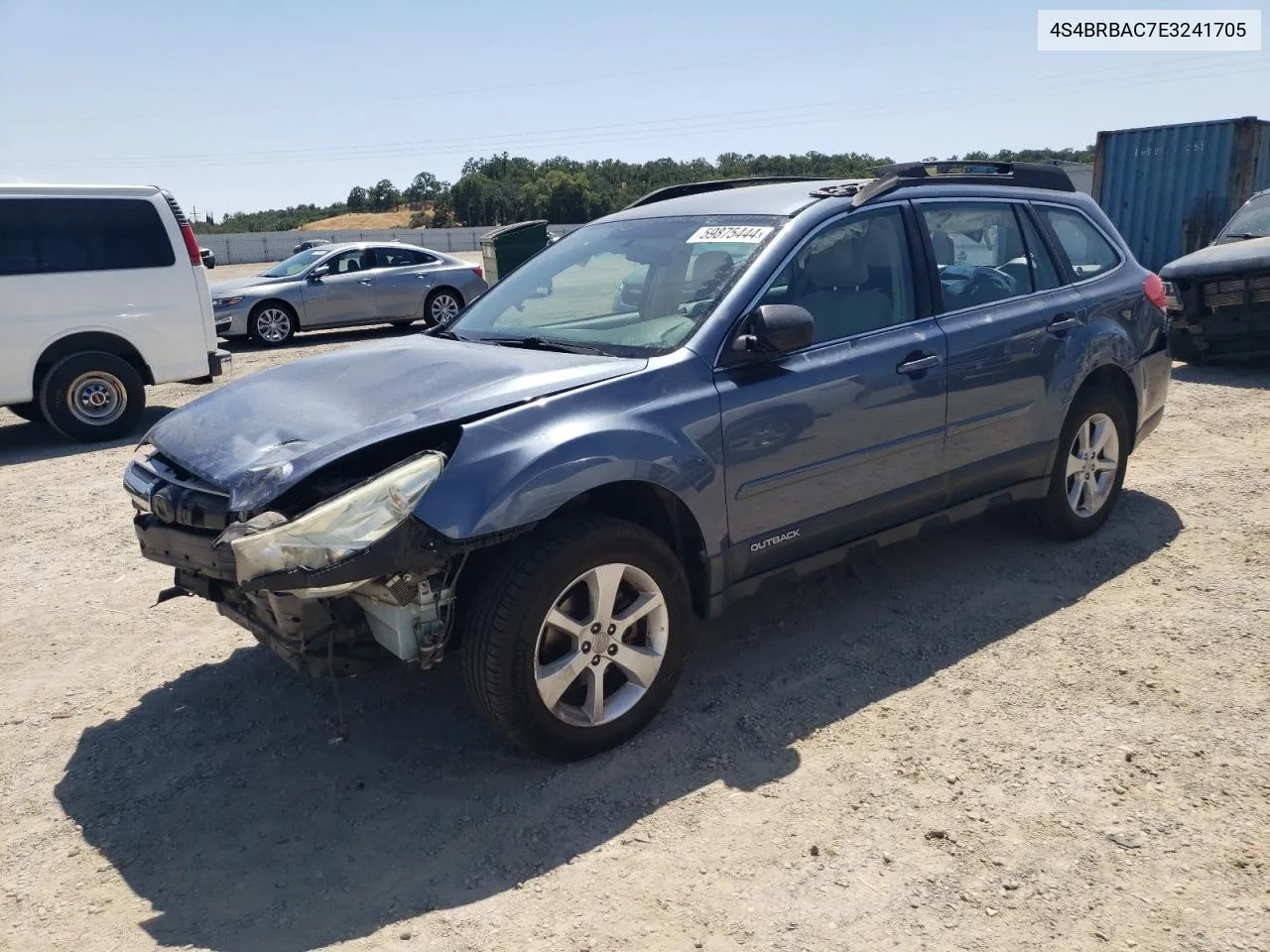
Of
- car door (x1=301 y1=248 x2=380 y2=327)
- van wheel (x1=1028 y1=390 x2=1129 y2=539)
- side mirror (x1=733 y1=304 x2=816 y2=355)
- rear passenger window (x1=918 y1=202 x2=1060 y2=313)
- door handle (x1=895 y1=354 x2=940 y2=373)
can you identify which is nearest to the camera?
side mirror (x1=733 y1=304 x2=816 y2=355)

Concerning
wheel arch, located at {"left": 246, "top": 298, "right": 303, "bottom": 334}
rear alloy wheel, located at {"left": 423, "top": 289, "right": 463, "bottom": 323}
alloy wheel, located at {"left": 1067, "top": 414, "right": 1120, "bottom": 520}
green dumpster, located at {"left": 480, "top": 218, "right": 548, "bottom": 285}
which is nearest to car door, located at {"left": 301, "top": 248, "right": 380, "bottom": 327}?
wheel arch, located at {"left": 246, "top": 298, "right": 303, "bottom": 334}

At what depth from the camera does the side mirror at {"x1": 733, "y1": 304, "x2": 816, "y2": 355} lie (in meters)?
3.52

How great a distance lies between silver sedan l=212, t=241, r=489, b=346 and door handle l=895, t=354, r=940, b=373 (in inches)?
420

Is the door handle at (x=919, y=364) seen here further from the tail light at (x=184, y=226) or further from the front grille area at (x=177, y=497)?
the tail light at (x=184, y=226)

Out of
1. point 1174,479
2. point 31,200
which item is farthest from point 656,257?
point 31,200

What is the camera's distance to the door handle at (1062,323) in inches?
186

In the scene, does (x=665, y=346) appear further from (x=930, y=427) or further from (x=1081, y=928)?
(x=1081, y=928)

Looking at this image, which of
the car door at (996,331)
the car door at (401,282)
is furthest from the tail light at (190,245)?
the car door at (996,331)

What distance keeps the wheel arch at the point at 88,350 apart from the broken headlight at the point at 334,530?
6957mm

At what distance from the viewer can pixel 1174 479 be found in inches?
246

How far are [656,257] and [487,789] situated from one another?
7.27 ft

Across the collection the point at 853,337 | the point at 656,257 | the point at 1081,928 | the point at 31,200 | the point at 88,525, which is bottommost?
the point at 1081,928

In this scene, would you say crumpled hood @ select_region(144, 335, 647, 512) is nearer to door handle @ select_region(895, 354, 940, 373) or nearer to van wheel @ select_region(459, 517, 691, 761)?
van wheel @ select_region(459, 517, 691, 761)

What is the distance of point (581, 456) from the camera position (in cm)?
317
